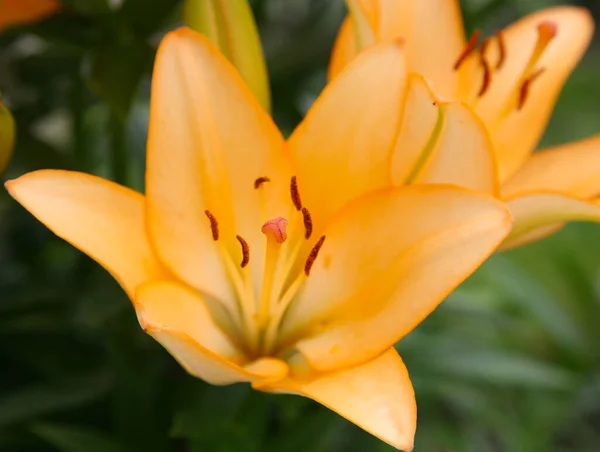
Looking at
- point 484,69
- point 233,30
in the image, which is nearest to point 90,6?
point 233,30

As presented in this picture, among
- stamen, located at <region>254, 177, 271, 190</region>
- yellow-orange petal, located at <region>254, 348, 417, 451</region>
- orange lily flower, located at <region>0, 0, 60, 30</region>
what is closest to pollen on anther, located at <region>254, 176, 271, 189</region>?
stamen, located at <region>254, 177, 271, 190</region>

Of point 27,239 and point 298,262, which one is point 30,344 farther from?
point 298,262

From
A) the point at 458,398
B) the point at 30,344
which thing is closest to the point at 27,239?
the point at 30,344

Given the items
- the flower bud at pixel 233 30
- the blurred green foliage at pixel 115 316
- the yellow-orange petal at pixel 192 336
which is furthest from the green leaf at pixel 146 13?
the yellow-orange petal at pixel 192 336

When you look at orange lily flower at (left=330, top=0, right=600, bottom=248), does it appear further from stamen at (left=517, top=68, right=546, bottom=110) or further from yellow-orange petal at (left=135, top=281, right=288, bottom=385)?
yellow-orange petal at (left=135, top=281, right=288, bottom=385)

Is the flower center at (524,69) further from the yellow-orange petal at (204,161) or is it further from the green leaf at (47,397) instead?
the green leaf at (47,397)

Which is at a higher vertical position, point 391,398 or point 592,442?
point 391,398
